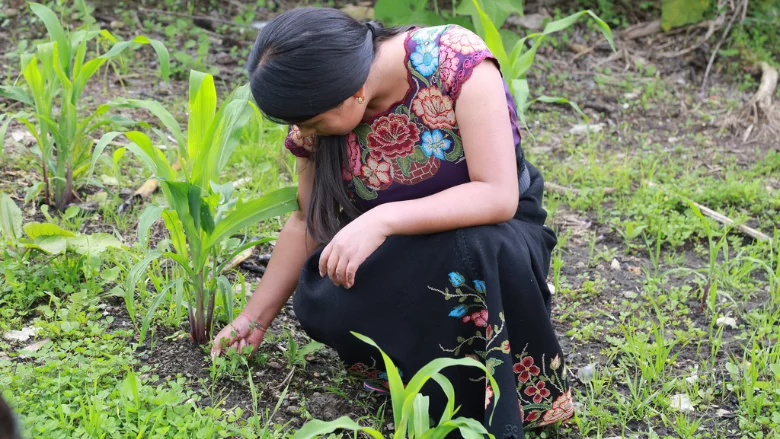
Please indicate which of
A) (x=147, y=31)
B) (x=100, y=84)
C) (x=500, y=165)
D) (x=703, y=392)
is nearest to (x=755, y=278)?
(x=703, y=392)

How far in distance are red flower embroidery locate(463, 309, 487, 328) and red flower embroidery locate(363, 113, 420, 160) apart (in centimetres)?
42

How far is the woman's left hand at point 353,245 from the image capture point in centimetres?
180

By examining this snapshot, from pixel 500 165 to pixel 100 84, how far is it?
103 inches

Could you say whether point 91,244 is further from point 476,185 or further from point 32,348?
point 476,185

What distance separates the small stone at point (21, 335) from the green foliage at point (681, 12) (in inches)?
149

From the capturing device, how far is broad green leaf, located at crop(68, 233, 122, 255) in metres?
2.38

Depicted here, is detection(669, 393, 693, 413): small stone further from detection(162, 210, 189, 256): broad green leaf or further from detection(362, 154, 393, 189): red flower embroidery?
detection(162, 210, 189, 256): broad green leaf

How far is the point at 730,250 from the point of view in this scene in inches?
116

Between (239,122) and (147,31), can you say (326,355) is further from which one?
(147,31)

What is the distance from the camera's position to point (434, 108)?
1.97 m

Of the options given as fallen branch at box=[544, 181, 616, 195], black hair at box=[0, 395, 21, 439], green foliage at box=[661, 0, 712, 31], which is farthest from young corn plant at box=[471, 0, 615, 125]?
black hair at box=[0, 395, 21, 439]

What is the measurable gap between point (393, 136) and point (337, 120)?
0.68ft

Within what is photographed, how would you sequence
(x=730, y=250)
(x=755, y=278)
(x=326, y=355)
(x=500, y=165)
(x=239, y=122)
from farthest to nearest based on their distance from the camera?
(x=730, y=250) → (x=755, y=278) → (x=326, y=355) → (x=239, y=122) → (x=500, y=165)

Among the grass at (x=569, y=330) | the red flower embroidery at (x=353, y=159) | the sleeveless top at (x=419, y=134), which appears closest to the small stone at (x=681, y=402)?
the grass at (x=569, y=330)
